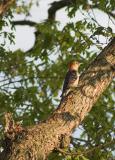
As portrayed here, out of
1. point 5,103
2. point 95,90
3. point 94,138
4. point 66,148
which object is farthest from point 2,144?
point 5,103

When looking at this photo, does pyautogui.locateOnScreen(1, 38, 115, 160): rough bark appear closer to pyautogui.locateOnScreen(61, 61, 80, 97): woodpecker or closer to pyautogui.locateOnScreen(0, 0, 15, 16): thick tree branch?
pyautogui.locateOnScreen(61, 61, 80, 97): woodpecker

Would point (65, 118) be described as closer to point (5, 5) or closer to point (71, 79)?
point (71, 79)

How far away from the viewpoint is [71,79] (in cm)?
728

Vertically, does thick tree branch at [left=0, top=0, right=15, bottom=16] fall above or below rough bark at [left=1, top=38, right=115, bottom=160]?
above

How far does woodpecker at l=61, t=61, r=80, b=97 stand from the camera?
20.9ft

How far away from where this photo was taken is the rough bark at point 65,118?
5.27 meters

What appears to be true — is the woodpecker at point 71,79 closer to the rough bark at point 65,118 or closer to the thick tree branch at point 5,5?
the rough bark at point 65,118

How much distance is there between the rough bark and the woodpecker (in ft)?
0.71

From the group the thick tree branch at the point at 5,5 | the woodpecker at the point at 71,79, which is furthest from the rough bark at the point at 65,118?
the thick tree branch at the point at 5,5

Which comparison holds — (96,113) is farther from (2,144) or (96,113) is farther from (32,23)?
(32,23)

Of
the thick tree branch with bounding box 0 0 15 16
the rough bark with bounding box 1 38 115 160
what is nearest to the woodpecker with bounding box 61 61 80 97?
the rough bark with bounding box 1 38 115 160

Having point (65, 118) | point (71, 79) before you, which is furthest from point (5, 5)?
point (65, 118)

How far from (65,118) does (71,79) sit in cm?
171

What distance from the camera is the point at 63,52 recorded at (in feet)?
39.4
